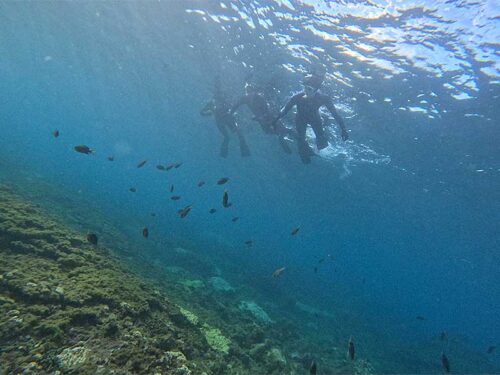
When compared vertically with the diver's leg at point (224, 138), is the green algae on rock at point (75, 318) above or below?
below

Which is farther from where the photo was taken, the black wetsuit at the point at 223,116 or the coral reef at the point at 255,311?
the black wetsuit at the point at 223,116

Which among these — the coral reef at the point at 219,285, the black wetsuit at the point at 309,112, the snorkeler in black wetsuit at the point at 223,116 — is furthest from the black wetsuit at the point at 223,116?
the coral reef at the point at 219,285

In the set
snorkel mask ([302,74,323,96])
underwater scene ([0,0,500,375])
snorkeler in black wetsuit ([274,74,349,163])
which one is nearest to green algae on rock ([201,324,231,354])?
underwater scene ([0,0,500,375])

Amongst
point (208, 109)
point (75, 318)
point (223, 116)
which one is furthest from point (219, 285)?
point (208, 109)

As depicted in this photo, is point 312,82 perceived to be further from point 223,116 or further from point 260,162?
point 260,162

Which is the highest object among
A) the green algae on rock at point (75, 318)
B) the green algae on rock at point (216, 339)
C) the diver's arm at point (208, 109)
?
the diver's arm at point (208, 109)

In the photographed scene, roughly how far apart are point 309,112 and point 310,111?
0.08 metres

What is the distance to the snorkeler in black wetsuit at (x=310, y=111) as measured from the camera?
45.2 feet

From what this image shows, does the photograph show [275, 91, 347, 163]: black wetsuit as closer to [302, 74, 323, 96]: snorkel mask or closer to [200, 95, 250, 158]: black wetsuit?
[302, 74, 323, 96]: snorkel mask

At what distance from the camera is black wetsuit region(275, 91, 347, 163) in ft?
45.3

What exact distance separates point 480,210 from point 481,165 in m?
9.71

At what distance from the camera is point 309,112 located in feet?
47.6

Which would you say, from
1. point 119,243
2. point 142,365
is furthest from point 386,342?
point 142,365

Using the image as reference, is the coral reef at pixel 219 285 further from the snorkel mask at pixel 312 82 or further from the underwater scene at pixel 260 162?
the snorkel mask at pixel 312 82
